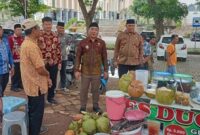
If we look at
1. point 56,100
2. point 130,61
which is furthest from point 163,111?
point 56,100

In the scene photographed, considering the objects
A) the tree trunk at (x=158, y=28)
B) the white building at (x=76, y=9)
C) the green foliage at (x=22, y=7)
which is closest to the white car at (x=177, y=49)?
the tree trunk at (x=158, y=28)

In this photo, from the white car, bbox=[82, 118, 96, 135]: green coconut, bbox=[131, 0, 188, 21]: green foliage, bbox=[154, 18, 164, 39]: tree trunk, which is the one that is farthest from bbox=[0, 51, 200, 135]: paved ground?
bbox=[131, 0, 188, 21]: green foliage

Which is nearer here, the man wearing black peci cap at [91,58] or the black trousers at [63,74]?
the man wearing black peci cap at [91,58]

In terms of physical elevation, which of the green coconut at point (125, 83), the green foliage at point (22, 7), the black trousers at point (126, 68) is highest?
the green foliage at point (22, 7)

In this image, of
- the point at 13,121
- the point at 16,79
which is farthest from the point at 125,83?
the point at 16,79

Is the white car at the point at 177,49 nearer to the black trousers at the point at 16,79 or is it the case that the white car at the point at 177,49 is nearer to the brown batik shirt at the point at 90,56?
the black trousers at the point at 16,79

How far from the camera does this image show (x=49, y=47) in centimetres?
627

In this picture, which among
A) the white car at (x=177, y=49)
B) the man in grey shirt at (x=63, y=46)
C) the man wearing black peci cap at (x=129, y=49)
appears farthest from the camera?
the white car at (x=177, y=49)

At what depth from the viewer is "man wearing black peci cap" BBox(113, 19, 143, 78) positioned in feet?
19.8

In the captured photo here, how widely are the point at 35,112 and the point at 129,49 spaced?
233 centimetres

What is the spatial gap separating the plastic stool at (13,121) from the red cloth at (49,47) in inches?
74.8

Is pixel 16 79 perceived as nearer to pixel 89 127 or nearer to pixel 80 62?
pixel 80 62

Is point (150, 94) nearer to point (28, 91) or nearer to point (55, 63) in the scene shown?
point (28, 91)

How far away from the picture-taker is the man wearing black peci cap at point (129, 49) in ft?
19.8
